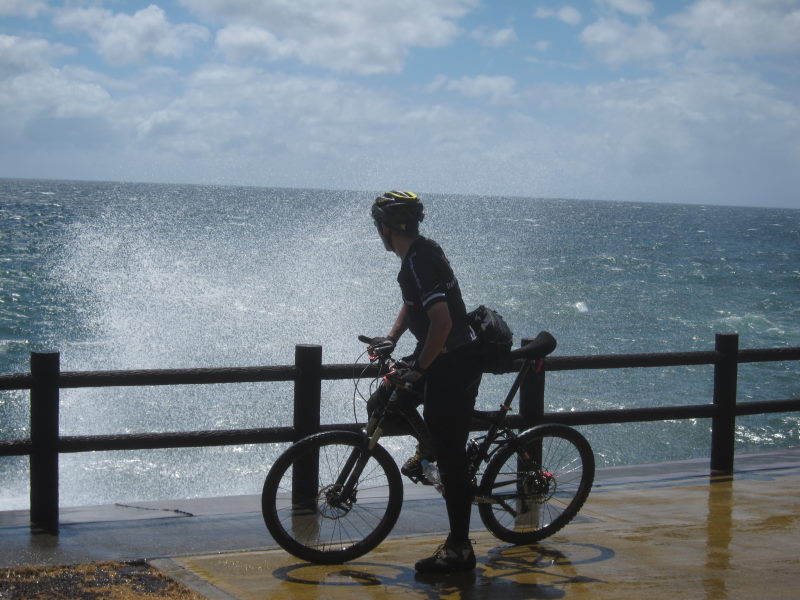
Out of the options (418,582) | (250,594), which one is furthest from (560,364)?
(250,594)

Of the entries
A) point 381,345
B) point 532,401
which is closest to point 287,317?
point 532,401

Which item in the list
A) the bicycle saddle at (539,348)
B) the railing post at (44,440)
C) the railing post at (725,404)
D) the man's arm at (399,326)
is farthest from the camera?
the railing post at (725,404)

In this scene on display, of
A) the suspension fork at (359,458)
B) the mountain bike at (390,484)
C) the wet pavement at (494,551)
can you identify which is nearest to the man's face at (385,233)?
the mountain bike at (390,484)

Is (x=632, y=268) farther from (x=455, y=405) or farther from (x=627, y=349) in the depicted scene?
(x=455, y=405)

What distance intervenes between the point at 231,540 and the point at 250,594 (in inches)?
38.2

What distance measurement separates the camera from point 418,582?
A: 16.1 ft

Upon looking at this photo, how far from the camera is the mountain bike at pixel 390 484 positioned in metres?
5.11

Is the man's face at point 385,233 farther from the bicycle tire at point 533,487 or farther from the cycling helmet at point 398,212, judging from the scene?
the bicycle tire at point 533,487

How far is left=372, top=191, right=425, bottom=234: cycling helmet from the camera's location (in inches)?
197

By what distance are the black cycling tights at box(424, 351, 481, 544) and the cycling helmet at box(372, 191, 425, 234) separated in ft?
2.16

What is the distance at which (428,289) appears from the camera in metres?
4.90

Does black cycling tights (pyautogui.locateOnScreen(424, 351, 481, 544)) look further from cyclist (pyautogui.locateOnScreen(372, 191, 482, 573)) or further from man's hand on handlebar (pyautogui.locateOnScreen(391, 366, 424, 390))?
man's hand on handlebar (pyautogui.locateOnScreen(391, 366, 424, 390))

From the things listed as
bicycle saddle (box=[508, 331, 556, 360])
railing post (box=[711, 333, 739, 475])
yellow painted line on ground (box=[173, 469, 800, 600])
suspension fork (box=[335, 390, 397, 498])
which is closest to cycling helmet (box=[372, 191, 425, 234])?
suspension fork (box=[335, 390, 397, 498])

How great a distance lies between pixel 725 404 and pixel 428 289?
147 inches
